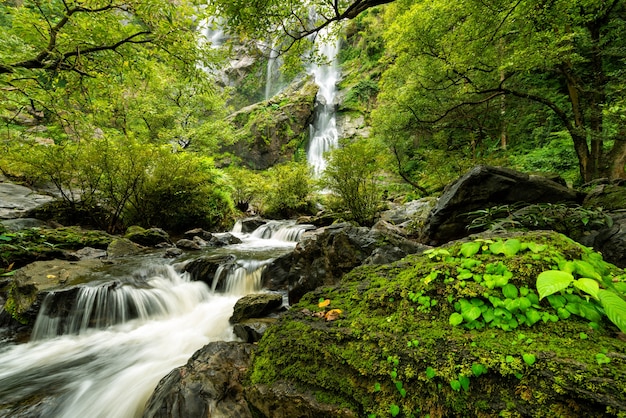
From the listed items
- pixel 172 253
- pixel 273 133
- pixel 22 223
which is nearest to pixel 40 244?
pixel 22 223

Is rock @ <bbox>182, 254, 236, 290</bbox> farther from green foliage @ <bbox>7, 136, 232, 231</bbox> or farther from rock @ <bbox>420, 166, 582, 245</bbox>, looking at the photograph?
rock @ <bbox>420, 166, 582, 245</bbox>

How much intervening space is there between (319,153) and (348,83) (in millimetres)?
9515

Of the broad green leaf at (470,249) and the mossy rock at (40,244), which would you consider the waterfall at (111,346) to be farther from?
the broad green leaf at (470,249)

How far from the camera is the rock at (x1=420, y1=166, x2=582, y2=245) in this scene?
511cm

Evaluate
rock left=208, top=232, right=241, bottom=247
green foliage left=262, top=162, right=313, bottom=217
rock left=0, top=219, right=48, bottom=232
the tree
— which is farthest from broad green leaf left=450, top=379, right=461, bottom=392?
green foliage left=262, top=162, right=313, bottom=217

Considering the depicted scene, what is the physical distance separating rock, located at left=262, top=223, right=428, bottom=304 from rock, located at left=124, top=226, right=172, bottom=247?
6344 mm

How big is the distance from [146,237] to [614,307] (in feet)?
34.8

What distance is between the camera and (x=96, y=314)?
176 inches

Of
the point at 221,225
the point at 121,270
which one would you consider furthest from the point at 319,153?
the point at 121,270

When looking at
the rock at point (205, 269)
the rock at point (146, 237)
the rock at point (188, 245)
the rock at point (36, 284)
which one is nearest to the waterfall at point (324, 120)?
the rock at point (188, 245)

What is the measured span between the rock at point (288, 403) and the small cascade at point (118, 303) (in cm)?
431

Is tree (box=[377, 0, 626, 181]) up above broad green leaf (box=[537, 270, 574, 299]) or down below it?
above

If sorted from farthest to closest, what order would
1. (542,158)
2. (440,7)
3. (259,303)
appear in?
(542,158) < (440,7) < (259,303)

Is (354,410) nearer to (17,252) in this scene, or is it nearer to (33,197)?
(17,252)
